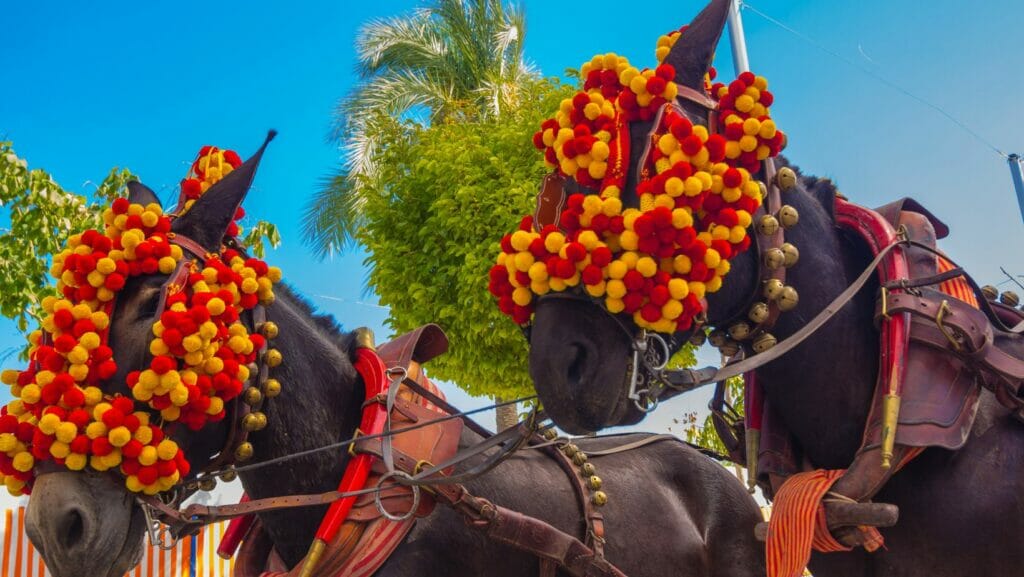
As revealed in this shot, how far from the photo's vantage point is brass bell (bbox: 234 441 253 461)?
3.02 metres

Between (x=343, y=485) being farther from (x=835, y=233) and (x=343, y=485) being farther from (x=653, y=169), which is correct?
(x=835, y=233)

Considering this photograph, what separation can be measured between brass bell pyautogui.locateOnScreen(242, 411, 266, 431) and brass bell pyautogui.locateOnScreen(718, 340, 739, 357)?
158 centimetres

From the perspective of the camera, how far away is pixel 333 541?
3.02 metres

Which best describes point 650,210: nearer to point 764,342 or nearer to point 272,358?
point 764,342

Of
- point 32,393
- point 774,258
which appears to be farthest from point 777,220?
point 32,393

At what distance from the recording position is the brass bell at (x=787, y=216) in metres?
2.49

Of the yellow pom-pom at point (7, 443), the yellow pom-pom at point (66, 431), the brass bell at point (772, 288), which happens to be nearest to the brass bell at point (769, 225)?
the brass bell at point (772, 288)

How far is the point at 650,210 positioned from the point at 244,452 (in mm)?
1692

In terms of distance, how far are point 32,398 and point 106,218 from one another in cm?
71

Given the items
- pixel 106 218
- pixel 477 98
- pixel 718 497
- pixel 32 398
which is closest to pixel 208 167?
pixel 106 218

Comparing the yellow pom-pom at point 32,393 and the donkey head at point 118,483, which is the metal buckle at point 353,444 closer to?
the donkey head at point 118,483

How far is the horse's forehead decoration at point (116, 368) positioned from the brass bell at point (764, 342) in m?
1.65

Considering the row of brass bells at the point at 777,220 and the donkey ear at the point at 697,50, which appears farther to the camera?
the donkey ear at the point at 697,50

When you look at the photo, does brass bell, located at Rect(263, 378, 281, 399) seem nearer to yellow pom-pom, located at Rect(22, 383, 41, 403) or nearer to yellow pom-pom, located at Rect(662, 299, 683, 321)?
yellow pom-pom, located at Rect(22, 383, 41, 403)
